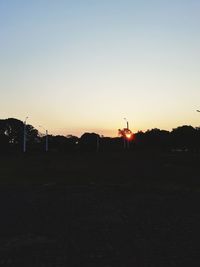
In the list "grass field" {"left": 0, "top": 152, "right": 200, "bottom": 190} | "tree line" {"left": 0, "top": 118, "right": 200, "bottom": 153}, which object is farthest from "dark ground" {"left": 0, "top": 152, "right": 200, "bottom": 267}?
"tree line" {"left": 0, "top": 118, "right": 200, "bottom": 153}

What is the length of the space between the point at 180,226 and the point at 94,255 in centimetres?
694

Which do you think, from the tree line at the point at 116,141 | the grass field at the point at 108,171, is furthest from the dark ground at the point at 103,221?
the tree line at the point at 116,141

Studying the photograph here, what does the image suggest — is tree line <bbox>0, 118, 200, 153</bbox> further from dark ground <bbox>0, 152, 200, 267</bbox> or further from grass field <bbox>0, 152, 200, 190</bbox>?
dark ground <bbox>0, 152, 200, 267</bbox>

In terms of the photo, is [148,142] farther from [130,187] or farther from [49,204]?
[49,204]

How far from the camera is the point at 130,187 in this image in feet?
148

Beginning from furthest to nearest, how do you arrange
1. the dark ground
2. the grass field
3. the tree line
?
the tree line, the grass field, the dark ground

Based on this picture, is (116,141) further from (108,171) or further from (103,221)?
(103,221)

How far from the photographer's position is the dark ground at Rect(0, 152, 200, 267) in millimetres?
16578

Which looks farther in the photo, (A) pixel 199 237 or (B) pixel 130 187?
(B) pixel 130 187

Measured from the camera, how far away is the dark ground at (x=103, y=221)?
16578 mm

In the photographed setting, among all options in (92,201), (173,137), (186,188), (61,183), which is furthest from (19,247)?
(173,137)

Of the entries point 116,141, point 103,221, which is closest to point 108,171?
point 103,221

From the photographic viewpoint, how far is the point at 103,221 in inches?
981

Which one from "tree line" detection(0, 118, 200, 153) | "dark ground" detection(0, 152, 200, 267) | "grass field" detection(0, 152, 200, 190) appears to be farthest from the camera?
"tree line" detection(0, 118, 200, 153)
